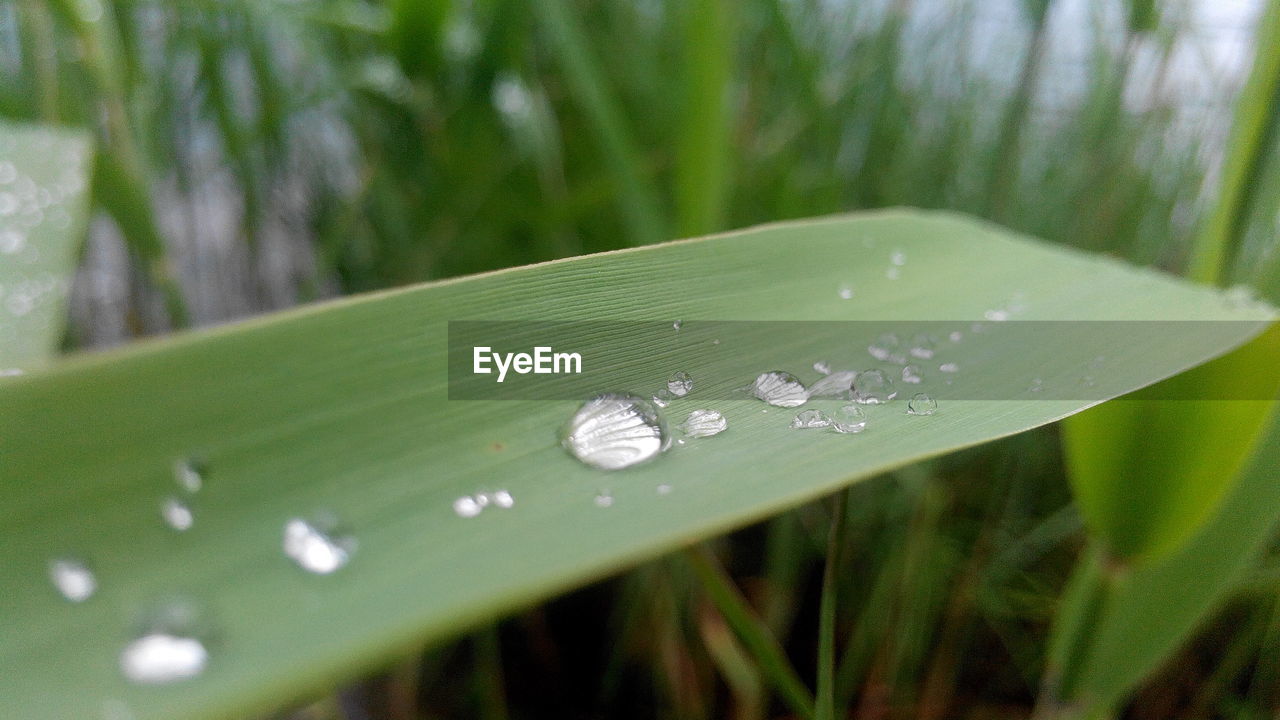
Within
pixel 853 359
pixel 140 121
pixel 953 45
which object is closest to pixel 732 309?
pixel 853 359

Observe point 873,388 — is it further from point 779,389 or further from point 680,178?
point 680,178

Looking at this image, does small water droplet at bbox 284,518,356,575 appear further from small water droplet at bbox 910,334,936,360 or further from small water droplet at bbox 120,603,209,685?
small water droplet at bbox 910,334,936,360

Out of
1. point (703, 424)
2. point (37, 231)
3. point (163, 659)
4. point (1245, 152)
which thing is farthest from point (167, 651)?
point (1245, 152)

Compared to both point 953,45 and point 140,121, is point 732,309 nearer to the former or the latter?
point 140,121

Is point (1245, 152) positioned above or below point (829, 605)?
above

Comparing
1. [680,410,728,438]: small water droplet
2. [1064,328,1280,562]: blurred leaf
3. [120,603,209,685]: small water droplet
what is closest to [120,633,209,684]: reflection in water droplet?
[120,603,209,685]: small water droplet

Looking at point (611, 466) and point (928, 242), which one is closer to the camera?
point (611, 466)

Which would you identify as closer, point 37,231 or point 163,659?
point 163,659
